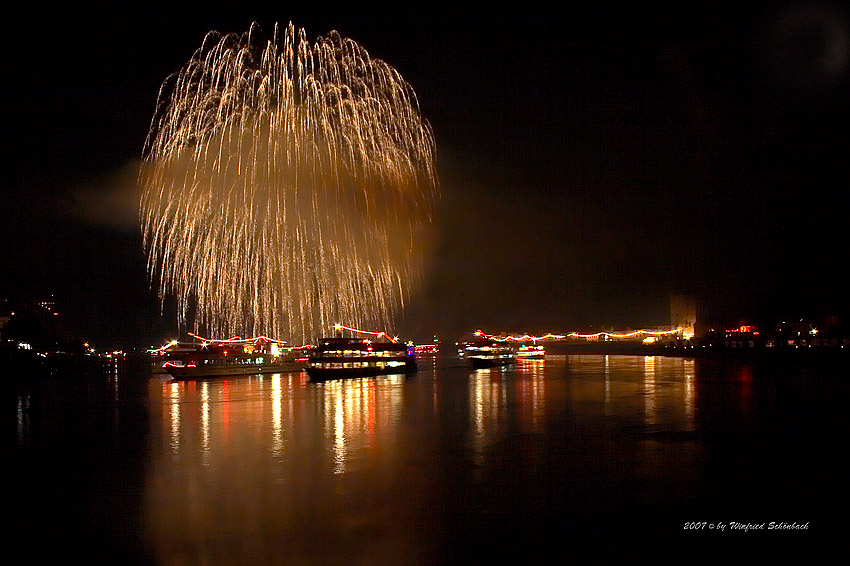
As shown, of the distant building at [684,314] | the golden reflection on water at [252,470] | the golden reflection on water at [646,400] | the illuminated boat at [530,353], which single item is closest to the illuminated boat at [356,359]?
the golden reflection on water at [646,400]

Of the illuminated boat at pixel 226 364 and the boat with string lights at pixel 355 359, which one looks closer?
the boat with string lights at pixel 355 359

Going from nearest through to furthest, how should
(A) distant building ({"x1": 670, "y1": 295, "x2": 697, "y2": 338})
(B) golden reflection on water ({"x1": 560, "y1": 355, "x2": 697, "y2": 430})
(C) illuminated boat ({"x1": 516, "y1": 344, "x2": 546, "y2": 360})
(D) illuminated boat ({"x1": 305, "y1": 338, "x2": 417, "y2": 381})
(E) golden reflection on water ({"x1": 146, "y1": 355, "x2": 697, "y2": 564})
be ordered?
(E) golden reflection on water ({"x1": 146, "y1": 355, "x2": 697, "y2": 564}), (B) golden reflection on water ({"x1": 560, "y1": 355, "x2": 697, "y2": 430}), (D) illuminated boat ({"x1": 305, "y1": 338, "x2": 417, "y2": 381}), (C) illuminated boat ({"x1": 516, "y1": 344, "x2": 546, "y2": 360}), (A) distant building ({"x1": 670, "y1": 295, "x2": 697, "y2": 338})

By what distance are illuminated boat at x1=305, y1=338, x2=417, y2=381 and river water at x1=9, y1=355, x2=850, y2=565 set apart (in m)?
26.5

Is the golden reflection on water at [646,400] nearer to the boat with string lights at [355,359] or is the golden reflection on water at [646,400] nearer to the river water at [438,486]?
the river water at [438,486]

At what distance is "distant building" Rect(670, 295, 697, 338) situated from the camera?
4936 inches

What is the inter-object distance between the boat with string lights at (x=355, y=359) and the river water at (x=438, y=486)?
86.8 ft

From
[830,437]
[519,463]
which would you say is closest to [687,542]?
[519,463]

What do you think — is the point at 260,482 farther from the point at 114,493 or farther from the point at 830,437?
the point at 830,437

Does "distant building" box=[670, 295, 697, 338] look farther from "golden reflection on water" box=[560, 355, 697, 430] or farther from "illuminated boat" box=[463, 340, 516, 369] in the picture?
"golden reflection on water" box=[560, 355, 697, 430]

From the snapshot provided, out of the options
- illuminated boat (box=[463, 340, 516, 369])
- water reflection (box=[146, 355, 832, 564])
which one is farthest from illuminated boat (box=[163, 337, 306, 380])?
water reflection (box=[146, 355, 832, 564])

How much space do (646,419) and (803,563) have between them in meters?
12.2

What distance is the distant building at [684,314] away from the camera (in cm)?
12538

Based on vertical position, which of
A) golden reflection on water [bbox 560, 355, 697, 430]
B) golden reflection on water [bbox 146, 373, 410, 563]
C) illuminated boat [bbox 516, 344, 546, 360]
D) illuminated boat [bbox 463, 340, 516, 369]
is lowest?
illuminated boat [bbox 516, 344, 546, 360]

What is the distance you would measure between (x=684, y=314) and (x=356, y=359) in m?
93.4
